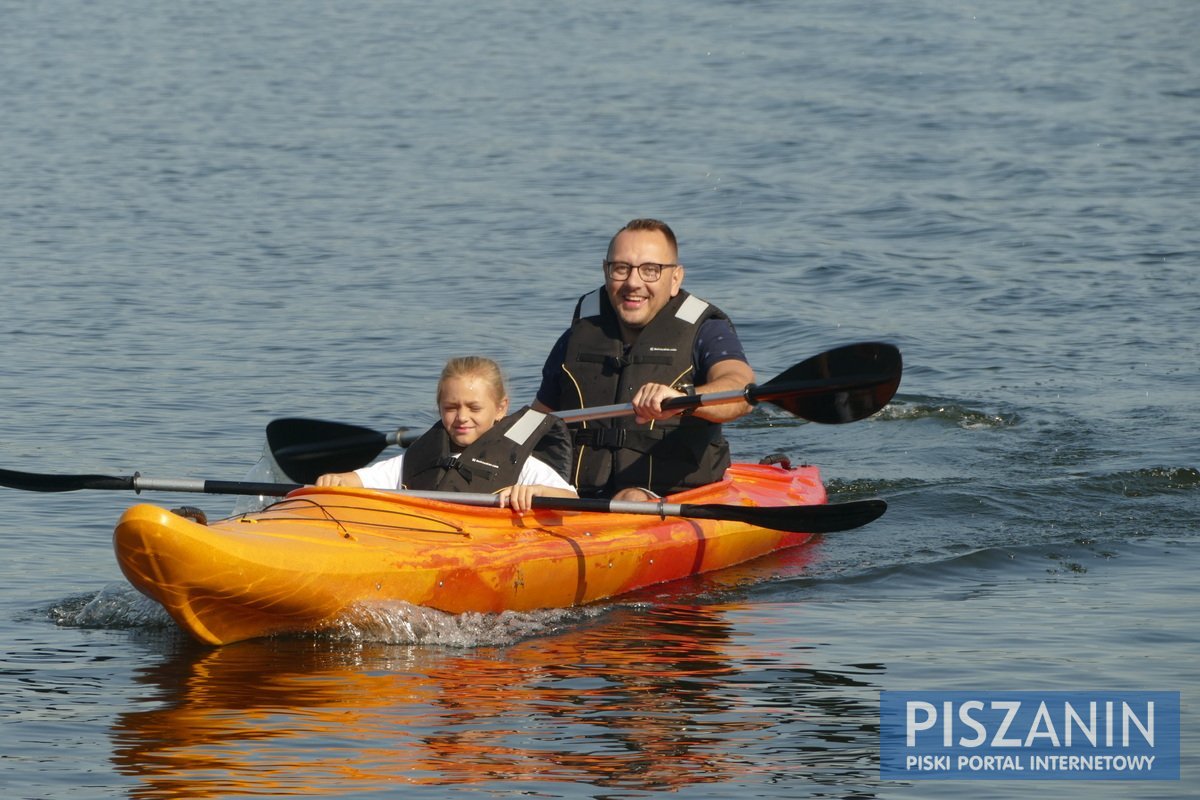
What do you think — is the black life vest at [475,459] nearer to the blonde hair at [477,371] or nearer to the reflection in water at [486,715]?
the blonde hair at [477,371]

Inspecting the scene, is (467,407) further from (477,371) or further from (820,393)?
(820,393)

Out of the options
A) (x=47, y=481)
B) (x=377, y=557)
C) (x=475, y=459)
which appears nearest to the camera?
(x=377, y=557)

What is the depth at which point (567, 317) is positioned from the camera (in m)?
13.1

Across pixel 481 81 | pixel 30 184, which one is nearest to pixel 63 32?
pixel 481 81

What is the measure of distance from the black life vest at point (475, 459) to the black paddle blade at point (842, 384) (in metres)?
1.11

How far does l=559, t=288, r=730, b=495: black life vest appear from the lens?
7.46 metres

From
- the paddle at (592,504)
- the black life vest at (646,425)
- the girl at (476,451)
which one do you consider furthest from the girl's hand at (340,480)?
the black life vest at (646,425)

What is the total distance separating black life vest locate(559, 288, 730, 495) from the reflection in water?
0.99 metres

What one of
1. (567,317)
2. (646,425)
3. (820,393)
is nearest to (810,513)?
(820,393)

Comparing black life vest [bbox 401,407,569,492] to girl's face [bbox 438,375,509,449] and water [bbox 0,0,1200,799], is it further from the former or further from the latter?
water [bbox 0,0,1200,799]

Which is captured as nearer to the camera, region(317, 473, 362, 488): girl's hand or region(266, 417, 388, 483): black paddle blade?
region(317, 473, 362, 488): girl's hand

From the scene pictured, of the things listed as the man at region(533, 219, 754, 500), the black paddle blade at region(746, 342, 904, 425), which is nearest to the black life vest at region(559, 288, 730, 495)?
the man at region(533, 219, 754, 500)

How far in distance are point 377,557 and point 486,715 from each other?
0.90 meters

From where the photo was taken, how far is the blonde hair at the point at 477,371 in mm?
6473
